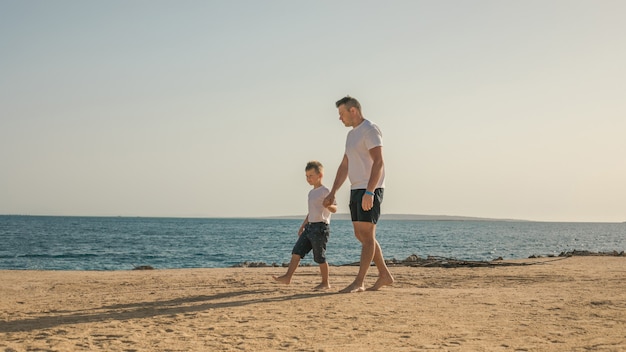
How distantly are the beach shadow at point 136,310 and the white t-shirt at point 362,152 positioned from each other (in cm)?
134

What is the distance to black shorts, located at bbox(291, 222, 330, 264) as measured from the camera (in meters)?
6.82

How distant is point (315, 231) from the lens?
Answer: 692 centimetres

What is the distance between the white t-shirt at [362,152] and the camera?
6066mm

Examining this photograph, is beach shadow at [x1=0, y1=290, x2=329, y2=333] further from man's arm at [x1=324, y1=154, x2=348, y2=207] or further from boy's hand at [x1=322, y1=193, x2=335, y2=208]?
man's arm at [x1=324, y1=154, x2=348, y2=207]

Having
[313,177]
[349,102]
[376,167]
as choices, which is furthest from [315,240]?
[349,102]

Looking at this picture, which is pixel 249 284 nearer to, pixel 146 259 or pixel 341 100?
pixel 341 100

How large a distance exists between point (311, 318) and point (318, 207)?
2435 mm

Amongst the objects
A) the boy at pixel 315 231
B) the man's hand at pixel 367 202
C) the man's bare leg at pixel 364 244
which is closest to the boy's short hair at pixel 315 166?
the boy at pixel 315 231

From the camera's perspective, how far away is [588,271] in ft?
29.7

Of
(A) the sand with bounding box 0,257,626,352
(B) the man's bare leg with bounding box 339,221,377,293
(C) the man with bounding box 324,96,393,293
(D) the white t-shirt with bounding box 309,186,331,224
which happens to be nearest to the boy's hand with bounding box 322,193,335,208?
(C) the man with bounding box 324,96,393,293

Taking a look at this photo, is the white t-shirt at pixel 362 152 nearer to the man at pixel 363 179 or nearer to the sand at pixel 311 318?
the man at pixel 363 179

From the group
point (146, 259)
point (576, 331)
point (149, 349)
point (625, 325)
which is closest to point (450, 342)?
point (576, 331)

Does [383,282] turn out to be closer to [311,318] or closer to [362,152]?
[362,152]

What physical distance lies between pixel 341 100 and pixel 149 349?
3625mm
